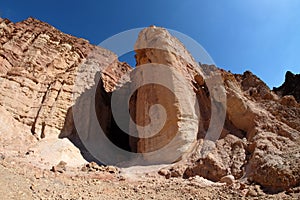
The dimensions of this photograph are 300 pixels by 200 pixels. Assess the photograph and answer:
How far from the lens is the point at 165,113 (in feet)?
46.0

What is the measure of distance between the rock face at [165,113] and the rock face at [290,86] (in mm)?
6966

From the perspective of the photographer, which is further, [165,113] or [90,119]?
[90,119]

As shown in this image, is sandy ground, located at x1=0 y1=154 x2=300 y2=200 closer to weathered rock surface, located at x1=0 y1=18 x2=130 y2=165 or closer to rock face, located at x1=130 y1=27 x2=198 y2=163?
rock face, located at x1=130 y1=27 x2=198 y2=163

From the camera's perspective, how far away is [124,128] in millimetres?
20922

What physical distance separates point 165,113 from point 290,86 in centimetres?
1942

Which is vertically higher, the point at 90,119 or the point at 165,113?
the point at 90,119

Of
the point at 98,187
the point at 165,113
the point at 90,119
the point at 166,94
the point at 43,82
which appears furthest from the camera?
the point at 43,82

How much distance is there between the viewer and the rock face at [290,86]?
2698cm

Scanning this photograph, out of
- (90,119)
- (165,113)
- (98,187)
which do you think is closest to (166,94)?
(165,113)

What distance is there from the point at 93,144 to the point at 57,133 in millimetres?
2204

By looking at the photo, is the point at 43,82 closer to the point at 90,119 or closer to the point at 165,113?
the point at 90,119


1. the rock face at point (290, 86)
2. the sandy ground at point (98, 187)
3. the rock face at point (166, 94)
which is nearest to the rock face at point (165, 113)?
the rock face at point (166, 94)

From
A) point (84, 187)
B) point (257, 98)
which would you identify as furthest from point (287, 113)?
point (84, 187)

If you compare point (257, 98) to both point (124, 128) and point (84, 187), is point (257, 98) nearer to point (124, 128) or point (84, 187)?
point (124, 128)
